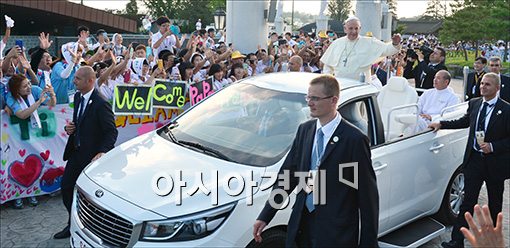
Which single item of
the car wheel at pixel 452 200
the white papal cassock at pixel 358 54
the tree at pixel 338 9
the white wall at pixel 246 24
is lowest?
the car wheel at pixel 452 200

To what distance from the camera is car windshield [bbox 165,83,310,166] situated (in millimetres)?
4227

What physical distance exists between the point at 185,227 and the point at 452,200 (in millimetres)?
3773

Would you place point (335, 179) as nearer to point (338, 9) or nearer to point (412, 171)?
point (412, 171)

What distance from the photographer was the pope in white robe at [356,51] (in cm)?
752

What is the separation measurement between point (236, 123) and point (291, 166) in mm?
1231

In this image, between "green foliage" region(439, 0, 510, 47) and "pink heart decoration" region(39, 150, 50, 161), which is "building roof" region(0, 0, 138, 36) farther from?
"green foliage" region(439, 0, 510, 47)

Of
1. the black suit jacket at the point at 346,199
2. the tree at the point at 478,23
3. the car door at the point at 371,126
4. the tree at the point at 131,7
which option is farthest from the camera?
the tree at the point at 131,7

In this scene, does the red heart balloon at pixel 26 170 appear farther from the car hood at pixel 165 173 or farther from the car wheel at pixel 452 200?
the car wheel at pixel 452 200

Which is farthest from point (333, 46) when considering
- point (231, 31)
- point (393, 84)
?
point (231, 31)

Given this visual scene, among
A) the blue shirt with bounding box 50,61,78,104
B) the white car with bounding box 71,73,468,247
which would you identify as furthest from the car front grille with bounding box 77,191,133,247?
the blue shirt with bounding box 50,61,78,104

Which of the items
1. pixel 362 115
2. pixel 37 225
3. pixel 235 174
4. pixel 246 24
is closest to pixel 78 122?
pixel 37 225

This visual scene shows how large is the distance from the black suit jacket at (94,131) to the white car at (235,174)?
562 mm

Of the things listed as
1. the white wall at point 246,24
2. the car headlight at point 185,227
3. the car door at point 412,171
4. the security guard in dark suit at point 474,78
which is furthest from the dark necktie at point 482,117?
the white wall at point 246,24

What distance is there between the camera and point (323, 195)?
10.7 feet
